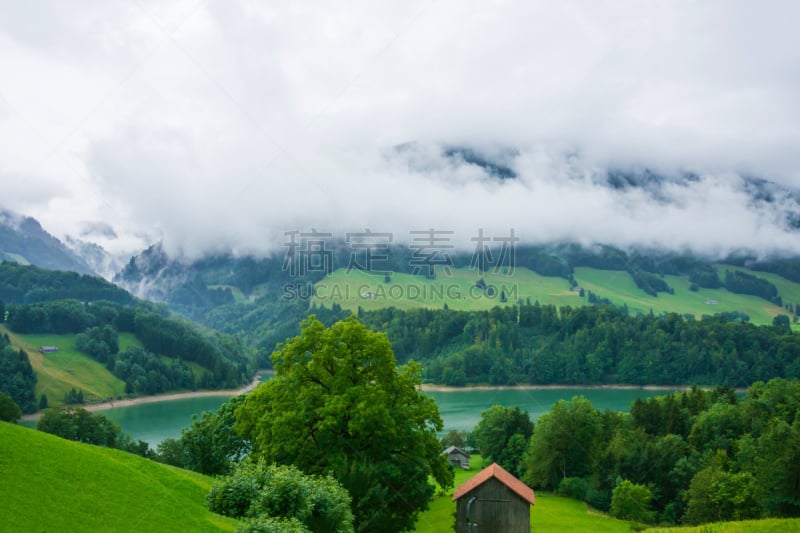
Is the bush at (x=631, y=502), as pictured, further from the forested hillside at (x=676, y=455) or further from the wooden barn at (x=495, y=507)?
the wooden barn at (x=495, y=507)

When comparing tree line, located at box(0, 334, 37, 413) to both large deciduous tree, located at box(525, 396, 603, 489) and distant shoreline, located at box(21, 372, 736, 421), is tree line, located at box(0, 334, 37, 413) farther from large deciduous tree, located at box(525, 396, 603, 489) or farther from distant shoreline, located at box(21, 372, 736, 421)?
large deciduous tree, located at box(525, 396, 603, 489)

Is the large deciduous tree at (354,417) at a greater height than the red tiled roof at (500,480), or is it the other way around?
the large deciduous tree at (354,417)

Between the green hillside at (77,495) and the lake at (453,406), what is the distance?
73365 mm

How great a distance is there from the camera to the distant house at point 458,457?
7603cm

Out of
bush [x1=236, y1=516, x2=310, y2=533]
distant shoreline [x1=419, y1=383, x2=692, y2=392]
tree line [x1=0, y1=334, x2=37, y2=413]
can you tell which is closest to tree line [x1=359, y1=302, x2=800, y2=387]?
distant shoreline [x1=419, y1=383, x2=692, y2=392]

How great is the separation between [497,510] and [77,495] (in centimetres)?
2622

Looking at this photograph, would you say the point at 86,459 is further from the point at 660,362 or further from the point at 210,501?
the point at 660,362

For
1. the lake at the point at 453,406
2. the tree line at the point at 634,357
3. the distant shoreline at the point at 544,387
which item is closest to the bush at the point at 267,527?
the lake at the point at 453,406

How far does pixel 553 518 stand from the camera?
48750 mm

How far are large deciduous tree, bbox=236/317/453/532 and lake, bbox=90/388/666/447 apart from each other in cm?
6488

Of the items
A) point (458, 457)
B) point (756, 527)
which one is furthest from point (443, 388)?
point (756, 527)

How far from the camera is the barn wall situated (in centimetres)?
3794

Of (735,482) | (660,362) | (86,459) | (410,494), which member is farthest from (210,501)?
(660,362)

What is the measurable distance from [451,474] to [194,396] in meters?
131
